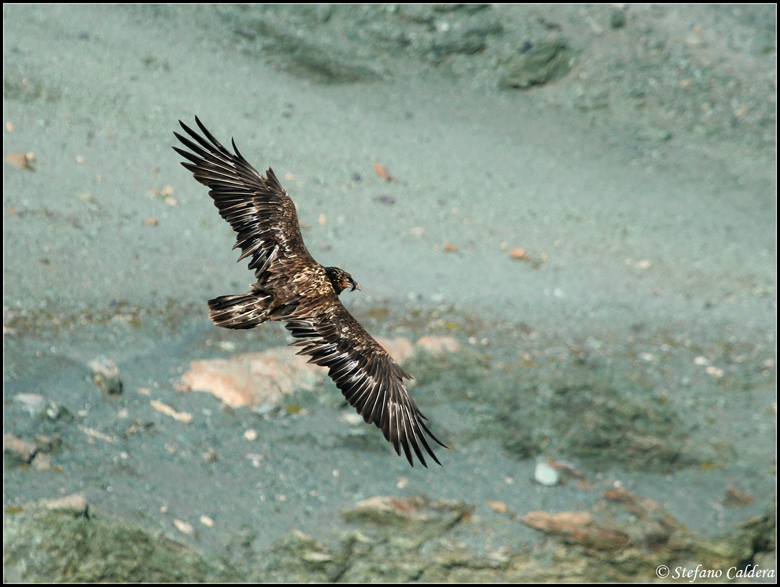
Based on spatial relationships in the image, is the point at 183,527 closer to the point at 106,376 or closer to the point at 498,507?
the point at 106,376

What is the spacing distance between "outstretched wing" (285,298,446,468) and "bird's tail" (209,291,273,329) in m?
0.28

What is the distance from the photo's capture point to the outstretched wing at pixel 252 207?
7.75 meters

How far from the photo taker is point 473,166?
1764 centimetres

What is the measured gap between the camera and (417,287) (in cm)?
1446

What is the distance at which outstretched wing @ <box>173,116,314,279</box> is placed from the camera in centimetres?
775

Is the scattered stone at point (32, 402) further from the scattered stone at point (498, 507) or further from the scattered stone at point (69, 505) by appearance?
the scattered stone at point (498, 507)

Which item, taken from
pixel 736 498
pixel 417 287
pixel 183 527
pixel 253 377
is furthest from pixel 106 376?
pixel 736 498

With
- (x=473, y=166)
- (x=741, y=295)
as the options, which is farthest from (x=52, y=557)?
(x=741, y=295)

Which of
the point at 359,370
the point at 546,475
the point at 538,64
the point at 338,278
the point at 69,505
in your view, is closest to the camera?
the point at 359,370

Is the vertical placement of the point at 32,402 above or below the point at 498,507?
above

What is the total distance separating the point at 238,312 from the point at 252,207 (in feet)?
4.62

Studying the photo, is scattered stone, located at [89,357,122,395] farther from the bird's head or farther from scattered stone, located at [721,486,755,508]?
scattered stone, located at [721,486,755,508]

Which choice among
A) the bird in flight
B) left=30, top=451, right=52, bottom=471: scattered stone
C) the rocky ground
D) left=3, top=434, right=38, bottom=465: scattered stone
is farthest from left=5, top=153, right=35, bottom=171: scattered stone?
the bird in flight

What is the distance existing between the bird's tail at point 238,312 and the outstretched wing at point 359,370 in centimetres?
28
